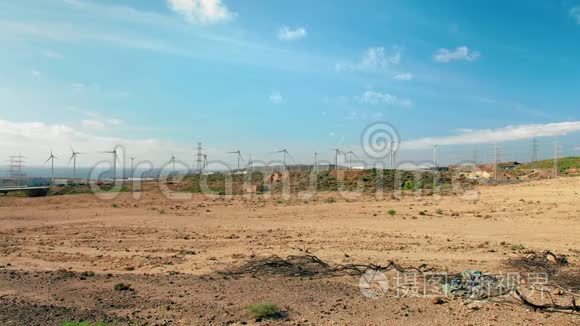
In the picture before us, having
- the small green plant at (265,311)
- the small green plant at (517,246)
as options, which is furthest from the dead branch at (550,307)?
the small green plant at (517,246)

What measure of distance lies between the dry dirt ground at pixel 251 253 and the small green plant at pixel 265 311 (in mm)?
113

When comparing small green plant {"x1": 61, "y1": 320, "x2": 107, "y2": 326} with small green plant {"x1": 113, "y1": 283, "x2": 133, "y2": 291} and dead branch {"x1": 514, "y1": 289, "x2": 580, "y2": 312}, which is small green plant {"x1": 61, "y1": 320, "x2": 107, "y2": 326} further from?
dead branch {"x1": 514, "y1": 289, "x2": 580, "y2": 312}

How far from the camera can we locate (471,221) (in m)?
17.0

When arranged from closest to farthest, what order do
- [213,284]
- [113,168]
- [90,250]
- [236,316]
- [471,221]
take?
[236,316], [213,284], [90,250], [471,221], [113,168]

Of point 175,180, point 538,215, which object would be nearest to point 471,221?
point 538,215

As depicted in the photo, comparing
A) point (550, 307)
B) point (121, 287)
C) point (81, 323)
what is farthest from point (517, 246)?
point (81, 323)

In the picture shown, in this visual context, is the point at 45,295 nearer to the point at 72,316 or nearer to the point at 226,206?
the point at 72,316

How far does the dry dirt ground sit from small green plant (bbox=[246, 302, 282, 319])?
0.11 m

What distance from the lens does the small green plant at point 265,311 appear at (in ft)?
19.6

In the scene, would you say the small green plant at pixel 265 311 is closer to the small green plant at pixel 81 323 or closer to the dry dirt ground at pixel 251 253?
the dry dirt ground at pixel 251 253

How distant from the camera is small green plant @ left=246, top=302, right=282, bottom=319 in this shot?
5.98 metres

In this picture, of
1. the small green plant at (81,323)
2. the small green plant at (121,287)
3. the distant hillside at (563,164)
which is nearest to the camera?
the small green plant at (81,323)

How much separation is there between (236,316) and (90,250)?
24.1 feet

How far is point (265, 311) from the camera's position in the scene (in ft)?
19.7
